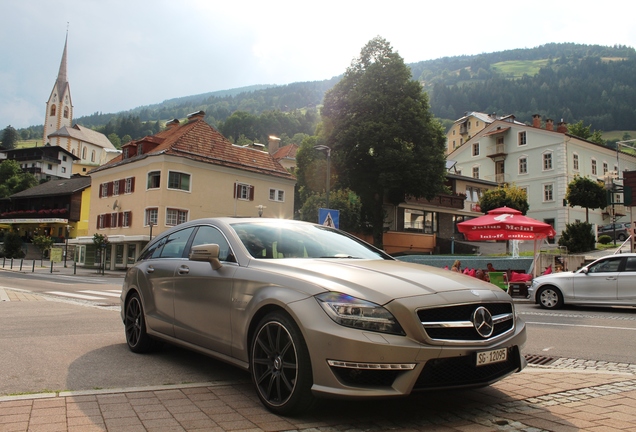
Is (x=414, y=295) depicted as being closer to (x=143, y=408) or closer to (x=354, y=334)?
(x=354, y=334)

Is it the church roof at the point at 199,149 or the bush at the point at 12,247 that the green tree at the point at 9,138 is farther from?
the church roof at the point at 199,149

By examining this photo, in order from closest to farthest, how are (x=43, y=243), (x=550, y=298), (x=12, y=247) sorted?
(x=550, y=298) → (x=12, y=247) → (x=43, y=243)

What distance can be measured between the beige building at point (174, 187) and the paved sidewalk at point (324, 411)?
31.9 meters

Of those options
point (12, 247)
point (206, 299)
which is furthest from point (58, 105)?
point (206, 299)

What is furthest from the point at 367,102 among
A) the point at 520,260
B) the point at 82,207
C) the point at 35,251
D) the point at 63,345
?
the point at 35,251

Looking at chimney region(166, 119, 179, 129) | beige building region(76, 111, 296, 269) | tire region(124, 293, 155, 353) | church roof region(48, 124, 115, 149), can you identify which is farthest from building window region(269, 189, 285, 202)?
church roof region(48, 124, 115, 149)

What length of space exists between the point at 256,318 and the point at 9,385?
243 centimetres

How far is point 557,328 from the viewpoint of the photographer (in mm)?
9734

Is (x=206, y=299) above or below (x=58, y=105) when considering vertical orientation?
below

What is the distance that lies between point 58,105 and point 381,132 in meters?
130

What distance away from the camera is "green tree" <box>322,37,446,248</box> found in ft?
127

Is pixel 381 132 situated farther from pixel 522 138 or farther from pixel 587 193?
pixel 522 138

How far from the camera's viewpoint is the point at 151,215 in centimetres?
3894

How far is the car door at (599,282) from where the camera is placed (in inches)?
517
